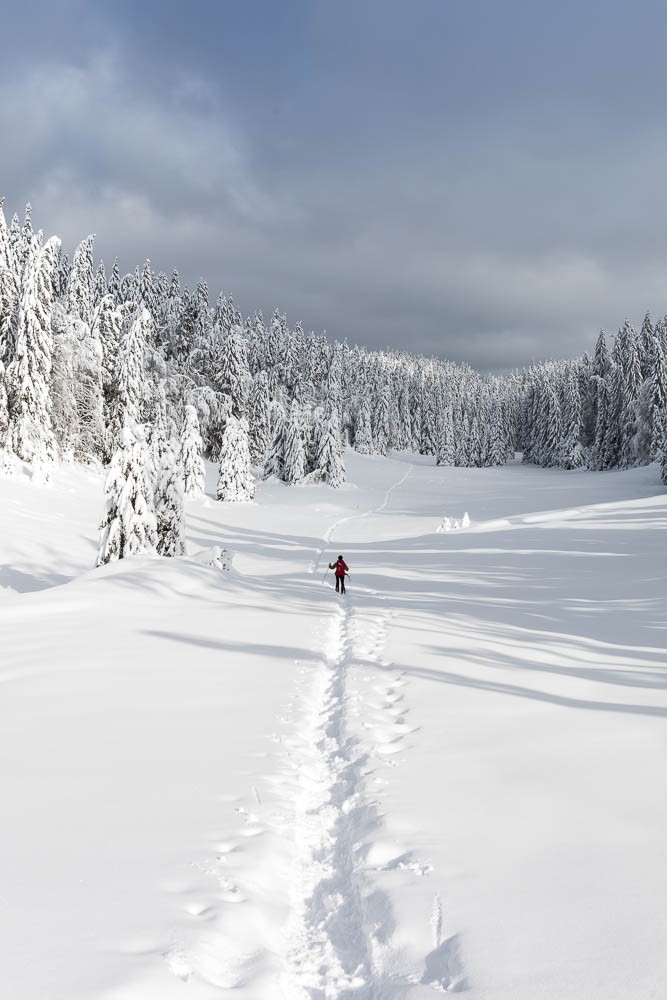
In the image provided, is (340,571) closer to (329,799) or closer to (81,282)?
(329,799)

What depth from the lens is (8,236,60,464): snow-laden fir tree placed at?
3123 centimetres

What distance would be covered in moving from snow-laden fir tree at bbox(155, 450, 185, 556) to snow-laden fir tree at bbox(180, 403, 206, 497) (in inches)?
779

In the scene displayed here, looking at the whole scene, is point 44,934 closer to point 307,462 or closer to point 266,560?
point 266,560

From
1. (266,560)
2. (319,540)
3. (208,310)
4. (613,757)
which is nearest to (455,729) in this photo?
(613,757)

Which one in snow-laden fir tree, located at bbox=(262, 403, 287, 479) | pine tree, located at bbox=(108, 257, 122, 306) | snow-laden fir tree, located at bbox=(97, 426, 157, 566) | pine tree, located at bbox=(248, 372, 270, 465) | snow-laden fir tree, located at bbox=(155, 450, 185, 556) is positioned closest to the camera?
snow-laden fir tree, located at bbox=(97, 426, 157, 566)

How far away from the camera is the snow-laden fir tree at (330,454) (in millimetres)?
56219

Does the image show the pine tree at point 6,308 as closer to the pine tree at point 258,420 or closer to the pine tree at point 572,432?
the pine tree at point 258,420

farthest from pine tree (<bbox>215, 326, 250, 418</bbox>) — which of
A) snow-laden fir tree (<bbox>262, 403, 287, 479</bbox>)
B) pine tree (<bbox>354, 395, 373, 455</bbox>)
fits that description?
pine tree (<bbox>354, 395, 373, 455</bbox>)

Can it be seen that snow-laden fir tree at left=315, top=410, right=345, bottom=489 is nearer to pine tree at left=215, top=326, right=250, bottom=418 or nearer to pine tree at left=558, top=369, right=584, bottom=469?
pine tree at left=215, top=326, right=250, bottom=418

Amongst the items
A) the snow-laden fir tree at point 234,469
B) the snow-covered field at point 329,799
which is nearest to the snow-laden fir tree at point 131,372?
the snow-laden fir tree at point 234,469

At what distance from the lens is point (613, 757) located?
6.23m

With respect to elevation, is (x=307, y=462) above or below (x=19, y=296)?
below

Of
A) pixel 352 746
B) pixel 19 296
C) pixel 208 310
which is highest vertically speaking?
pixel 208 310

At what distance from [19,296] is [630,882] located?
38965mm
